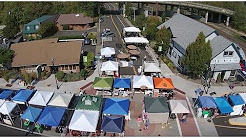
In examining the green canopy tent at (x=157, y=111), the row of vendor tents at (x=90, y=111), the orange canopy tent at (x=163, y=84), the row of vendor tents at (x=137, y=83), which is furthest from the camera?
the row of vendor tents at (x=137, y=83)

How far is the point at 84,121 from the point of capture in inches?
998

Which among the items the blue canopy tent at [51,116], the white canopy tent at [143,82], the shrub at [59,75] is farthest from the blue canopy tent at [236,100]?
the shrub at [59,75]

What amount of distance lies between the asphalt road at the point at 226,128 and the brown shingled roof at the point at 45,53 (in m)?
22.7

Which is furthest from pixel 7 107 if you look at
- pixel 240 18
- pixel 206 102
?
pixel 240 18

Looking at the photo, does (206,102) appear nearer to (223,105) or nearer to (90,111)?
(223,105)

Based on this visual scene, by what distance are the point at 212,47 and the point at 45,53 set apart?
2747cm

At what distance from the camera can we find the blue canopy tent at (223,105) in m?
28.4

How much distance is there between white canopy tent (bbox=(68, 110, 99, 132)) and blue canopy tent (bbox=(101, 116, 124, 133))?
39.3 inches

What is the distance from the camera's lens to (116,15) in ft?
270

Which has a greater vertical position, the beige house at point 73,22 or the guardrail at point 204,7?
the guardrail at point 204,7

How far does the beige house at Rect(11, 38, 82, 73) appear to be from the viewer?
37.6 meters

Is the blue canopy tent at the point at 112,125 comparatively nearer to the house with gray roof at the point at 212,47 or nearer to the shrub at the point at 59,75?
the shrub at the point at 59,75

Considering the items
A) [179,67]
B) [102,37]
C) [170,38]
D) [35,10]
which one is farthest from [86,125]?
[35,10]

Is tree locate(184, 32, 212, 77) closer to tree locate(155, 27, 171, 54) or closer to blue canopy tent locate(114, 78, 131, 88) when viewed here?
tree locate(155, 27, 171, 54)
